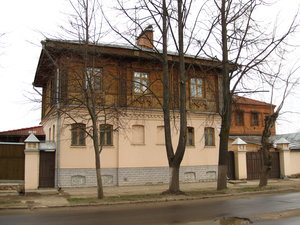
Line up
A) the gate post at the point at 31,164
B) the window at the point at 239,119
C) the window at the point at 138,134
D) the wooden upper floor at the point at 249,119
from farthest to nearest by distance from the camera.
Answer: the window at the point at 239,119
the wooden upper floor at the point at 249,119
the window at the point at 138,134
the gate post at the point at 31,164

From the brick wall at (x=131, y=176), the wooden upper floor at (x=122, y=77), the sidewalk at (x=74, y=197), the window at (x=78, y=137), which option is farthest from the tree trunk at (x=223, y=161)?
the window at (x=78, y=137)

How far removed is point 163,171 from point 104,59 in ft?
26.4

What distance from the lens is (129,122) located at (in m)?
21.2

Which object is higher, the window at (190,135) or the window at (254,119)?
the window at (254,119)

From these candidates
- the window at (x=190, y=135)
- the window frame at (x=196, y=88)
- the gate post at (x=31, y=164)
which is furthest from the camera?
the window frame at (x=196, y=88)

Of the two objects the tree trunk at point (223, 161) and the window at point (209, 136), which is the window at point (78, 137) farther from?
the window at point (209, 136)

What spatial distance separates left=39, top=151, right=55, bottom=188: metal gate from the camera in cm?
1870

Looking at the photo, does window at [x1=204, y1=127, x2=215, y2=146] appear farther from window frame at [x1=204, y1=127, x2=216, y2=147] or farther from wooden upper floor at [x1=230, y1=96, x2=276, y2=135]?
wooden upper floor at [x1=230, y1=96, x2=276, y2=135]

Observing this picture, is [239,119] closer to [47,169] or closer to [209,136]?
[209,136]

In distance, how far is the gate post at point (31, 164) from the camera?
17.6 meters

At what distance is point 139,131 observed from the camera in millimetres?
21594

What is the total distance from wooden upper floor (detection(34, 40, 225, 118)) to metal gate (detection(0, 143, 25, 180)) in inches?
115

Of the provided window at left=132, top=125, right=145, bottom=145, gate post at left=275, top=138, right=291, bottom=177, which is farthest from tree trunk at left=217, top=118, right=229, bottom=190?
gate post at left=275, top=138, right=291, bottom=177

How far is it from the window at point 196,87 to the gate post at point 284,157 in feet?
A: 24.2
